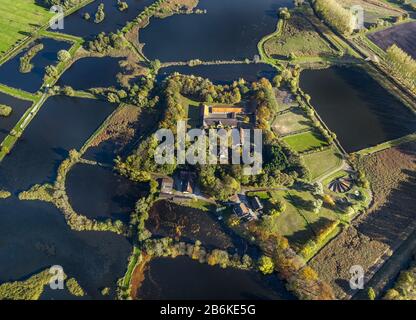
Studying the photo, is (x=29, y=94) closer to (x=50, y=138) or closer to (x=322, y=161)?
(x=50, y=138)

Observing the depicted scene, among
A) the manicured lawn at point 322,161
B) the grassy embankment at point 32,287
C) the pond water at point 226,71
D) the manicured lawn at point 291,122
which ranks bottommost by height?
the grassy embankment at point 32,287

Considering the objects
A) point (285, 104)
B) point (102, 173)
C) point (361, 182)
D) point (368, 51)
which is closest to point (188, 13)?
point (285, 104)

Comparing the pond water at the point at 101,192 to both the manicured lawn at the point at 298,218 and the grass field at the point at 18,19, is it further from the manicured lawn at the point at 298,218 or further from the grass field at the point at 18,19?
the grass field at the point at 18,19

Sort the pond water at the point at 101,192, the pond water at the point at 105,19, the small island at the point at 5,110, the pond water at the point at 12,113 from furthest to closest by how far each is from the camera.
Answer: the pond water at the point at 105,19, the small island at the point at 5,110, the pond water at the point at 12,113, the pond water at the point at 101,192

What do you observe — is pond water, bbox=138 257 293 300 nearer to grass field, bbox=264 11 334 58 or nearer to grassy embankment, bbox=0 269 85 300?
grassy embankment, bbox=0 269 85 300

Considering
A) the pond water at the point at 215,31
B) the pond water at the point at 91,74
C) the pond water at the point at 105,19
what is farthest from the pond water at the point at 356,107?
the pond water at the point at 105,19

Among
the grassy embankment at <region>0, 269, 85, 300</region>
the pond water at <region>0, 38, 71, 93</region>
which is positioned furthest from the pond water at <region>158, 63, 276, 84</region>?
the grassy embankment at <region>0, 269, 85, 300</region>

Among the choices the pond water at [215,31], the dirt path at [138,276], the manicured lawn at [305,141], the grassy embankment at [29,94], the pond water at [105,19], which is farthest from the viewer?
the pond water at [105,19]

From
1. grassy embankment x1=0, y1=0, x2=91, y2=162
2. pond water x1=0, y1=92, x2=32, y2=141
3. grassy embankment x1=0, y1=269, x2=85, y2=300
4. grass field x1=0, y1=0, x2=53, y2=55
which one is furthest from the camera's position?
grass field x1=0, y1=0, x2=53, y2=55
